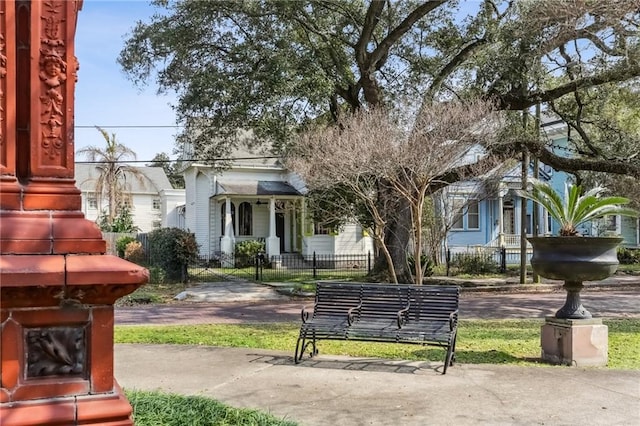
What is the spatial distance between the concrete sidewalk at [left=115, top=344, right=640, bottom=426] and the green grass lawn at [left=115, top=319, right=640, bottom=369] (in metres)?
0.66

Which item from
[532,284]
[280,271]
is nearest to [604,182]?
[532,284]

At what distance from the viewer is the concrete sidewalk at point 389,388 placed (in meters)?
5.69

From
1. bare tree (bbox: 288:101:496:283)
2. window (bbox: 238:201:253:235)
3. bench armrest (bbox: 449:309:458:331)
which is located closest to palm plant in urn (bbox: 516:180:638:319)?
bench armrest (bbox: 449:309:458:331)

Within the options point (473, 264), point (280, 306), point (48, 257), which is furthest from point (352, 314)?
point (473, 264)

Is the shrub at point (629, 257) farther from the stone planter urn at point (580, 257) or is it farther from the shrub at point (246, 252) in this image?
the stone planter urn at point (580, 257)

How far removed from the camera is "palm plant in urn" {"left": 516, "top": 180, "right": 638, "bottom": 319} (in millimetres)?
7824

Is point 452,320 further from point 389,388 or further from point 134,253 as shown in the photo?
point 134,253

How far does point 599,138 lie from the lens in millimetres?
23672

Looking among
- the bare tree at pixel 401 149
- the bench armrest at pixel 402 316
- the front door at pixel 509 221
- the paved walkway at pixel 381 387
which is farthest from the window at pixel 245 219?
the bench armrest at pixel 402 316

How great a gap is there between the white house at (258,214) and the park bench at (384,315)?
19.8 m

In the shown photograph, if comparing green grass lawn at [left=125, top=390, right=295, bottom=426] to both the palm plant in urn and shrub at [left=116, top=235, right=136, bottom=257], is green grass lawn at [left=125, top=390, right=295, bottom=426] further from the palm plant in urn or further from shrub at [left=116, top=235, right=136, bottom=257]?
shrub at [left=116, top=235, right=136, bottom=257]

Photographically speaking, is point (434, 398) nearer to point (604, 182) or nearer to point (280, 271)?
point (280, 271)

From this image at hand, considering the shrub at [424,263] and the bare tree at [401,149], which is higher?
the bare tree at [401,149]

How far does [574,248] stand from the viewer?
788 centimetres
